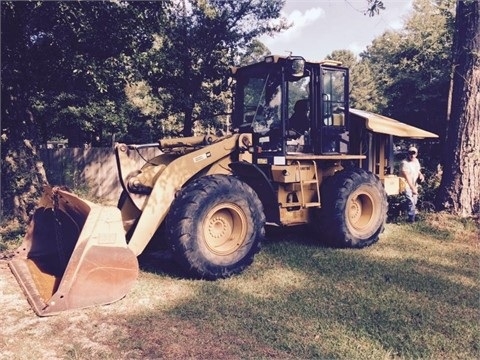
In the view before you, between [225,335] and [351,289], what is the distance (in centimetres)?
180

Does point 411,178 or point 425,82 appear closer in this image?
point 411,178

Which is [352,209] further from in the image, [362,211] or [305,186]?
[305,186]

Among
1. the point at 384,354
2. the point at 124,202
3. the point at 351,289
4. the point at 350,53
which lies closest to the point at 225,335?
the point at 384,354

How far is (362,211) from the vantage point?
728 centimetres

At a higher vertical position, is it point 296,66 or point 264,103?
point 296,66

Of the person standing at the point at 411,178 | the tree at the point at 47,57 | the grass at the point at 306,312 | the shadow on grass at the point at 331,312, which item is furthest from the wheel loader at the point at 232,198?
the tree at the point at 47,57

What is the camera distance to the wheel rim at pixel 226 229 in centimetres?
537

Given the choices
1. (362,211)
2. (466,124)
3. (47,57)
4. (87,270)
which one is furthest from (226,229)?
(47,57)

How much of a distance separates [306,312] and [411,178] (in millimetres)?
5417

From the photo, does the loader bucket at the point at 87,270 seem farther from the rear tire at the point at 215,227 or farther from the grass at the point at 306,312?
the rear tire at the point at 215,227

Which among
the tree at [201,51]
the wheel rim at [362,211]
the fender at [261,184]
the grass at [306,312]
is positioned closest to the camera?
the grass at [306,312]

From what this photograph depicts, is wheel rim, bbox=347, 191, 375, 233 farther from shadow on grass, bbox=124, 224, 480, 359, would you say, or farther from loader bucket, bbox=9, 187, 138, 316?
loader bucket, bbox=9, 187, 138, 316

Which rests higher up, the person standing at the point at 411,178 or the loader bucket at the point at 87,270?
the person standing at the point at 411,178

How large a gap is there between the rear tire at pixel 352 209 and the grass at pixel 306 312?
1.43 ft
